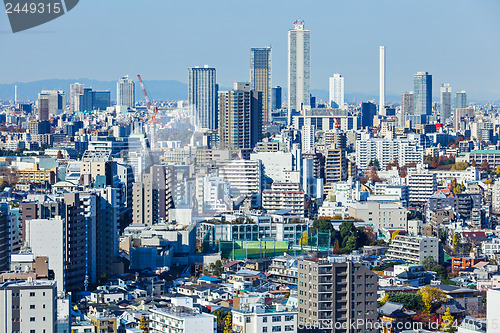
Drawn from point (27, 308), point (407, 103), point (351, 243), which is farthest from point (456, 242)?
point (407, 103)

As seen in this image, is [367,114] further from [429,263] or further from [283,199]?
[429,263]

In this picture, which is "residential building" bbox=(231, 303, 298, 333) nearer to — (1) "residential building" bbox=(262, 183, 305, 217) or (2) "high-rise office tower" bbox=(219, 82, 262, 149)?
(1) "residential building" bbox=(262, 183, 305, 217)

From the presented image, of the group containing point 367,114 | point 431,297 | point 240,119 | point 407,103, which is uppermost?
Answer: point 407,103

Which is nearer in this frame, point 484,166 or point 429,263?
point 429,263

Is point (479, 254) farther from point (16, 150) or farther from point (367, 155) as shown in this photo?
point (16, 150)

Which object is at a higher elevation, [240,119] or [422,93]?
[422,93]

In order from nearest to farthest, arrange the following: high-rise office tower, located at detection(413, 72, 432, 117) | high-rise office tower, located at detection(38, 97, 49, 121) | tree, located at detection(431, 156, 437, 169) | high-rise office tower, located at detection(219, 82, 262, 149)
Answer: tree, located at detection(431, 156, 437, 169)
high-rise office tower, located at detection(219, 82, 262, 149)
high-rise office tower, located at detection(38, 97, 49, 121)
high-rise office tower, located at detection(413, 72, 432, 117)

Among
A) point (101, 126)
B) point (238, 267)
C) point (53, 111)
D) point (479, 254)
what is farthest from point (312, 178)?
point (53, 111)

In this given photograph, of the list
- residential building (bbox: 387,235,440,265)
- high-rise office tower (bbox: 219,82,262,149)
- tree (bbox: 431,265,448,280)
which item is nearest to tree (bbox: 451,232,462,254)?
residential building (bbox: 387,235,440,265)
